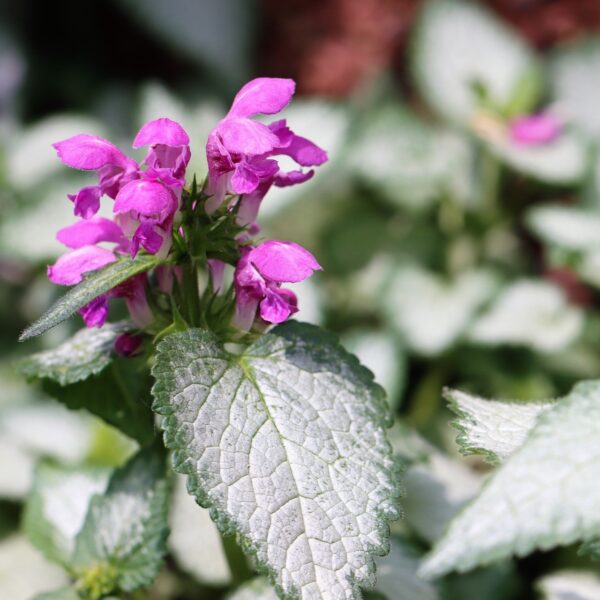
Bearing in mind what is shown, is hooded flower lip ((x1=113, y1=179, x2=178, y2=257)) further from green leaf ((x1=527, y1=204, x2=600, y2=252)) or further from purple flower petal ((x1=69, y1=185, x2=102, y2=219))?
green leaf ((x1=527, y1=204, x2=600, y2=252))

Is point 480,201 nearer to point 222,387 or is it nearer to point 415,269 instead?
point 415,269

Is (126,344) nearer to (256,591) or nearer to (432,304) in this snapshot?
(256,591)

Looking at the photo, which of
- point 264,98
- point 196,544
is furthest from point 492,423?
point 196,544

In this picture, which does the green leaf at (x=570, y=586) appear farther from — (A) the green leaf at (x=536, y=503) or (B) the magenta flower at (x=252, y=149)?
(B) the magenta flower at (x=252, y=149)

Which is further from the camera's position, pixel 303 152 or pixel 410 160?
pixel 410 160

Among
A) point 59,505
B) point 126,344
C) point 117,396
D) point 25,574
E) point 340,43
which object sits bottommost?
point 25,574

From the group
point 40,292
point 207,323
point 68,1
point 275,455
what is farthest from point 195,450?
point 68,1

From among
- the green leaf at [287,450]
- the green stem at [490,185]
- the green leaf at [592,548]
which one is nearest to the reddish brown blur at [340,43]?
the green stem at [490,185]
